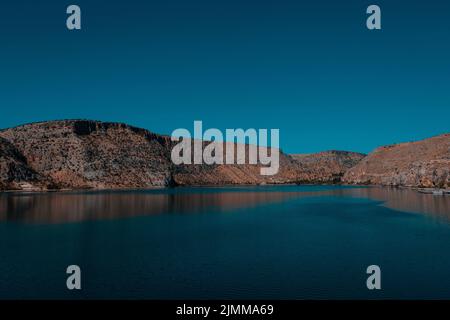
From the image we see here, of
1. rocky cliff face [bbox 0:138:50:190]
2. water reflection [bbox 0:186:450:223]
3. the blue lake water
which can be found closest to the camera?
the blue lake water

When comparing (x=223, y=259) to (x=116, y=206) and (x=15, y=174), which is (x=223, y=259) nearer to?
(x=116, y=206)

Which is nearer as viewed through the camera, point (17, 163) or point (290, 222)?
point (290, 222)

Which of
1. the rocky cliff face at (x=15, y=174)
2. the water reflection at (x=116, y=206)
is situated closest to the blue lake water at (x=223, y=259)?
the water reflection at (x=116, y=206)

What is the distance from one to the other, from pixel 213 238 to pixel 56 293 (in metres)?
22.1

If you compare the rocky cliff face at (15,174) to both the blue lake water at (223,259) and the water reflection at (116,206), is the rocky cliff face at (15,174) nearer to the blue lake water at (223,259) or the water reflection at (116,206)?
the water reflection at (116,206)

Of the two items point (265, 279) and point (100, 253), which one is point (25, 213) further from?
point (265, 279)

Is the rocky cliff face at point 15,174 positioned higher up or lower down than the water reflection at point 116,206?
higher up

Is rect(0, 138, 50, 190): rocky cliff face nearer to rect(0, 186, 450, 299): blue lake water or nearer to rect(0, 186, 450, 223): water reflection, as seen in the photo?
rect(0, 186, 450, 223): water reflection

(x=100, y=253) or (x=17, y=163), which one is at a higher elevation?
(x=17, y=163)

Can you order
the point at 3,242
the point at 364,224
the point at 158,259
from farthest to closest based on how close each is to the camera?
1. the point at 364,224
2. the point at 3,242
3. the point at 158,259

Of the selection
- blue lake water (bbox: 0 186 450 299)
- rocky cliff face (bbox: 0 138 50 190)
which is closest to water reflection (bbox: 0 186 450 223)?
blue lake water (bbox: 0 186 450 299)

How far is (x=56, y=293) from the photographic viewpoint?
23.2 meters

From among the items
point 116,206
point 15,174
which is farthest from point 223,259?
point 15,174
